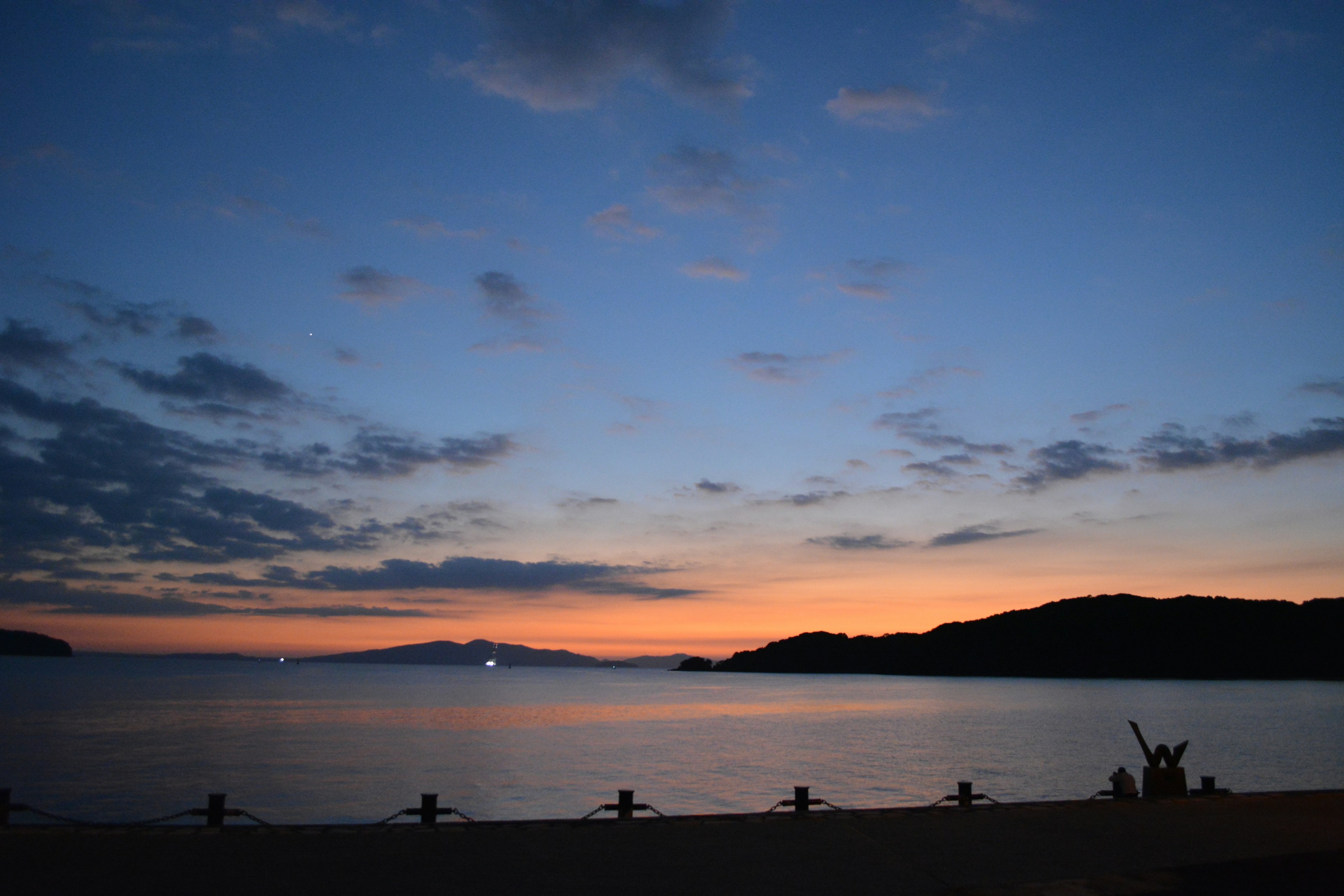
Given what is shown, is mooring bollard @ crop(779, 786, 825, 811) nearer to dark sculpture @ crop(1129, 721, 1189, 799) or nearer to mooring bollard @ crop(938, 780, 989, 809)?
mooring bollard @ crop(938, 780, 989, 809)

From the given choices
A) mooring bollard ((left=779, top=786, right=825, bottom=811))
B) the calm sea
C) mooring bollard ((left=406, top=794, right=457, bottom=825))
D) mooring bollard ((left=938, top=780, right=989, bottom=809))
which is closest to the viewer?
mooring bollard ((left=406, top=794, right=457, bottom=825))

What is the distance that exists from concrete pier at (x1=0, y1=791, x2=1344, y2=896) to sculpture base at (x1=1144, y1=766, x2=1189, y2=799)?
124 inches

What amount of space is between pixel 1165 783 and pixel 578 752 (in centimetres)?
4667

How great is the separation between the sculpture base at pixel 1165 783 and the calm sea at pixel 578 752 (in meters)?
20.3

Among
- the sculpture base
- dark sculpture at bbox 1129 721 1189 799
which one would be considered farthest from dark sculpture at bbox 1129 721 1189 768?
the sculpture base

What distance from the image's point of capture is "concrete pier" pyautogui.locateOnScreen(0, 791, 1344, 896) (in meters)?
10.6

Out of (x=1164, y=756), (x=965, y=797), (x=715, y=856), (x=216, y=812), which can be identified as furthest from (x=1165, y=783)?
(x=216, y=812)

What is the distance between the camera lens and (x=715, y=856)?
40.3 feet

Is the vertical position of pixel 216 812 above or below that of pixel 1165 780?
above

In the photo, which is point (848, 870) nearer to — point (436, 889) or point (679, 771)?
point (436, 889)

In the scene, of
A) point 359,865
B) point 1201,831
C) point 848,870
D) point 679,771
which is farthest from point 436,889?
point 679,771

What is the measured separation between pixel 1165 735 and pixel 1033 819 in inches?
2961

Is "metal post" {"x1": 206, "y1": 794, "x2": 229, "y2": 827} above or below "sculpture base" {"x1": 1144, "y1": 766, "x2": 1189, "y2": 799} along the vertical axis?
above

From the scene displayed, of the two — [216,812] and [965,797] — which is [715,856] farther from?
[216,812]
